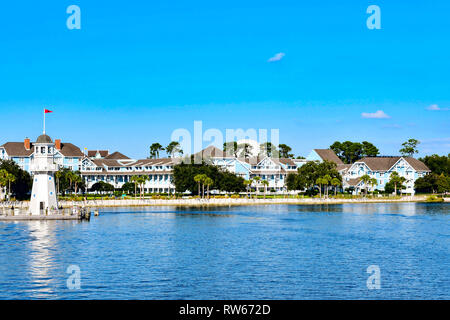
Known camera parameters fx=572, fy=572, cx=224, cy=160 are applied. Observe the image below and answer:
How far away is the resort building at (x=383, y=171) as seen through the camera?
155 m

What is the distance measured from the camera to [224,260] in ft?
141

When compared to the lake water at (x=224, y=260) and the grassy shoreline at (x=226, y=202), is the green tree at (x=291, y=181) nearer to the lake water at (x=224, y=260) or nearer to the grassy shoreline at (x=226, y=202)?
the grassy shoreline at (x=226, y=202)

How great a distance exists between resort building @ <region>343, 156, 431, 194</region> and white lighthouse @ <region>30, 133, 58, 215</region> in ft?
328

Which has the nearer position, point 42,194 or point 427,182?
point 42,194

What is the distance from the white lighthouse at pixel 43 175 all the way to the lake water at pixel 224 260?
3.33 metres

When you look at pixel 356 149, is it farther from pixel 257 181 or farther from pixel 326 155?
pixel 257 181

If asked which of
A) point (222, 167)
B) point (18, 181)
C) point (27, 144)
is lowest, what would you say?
point (18, 181)

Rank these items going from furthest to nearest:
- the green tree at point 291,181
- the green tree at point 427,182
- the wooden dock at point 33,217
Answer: the green tree at point 427,182 < the green tree at point 291,181 < the wooden dock at point 33,217

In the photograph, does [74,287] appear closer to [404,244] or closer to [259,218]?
[404,244]

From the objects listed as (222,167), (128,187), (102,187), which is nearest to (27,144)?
(102,187)

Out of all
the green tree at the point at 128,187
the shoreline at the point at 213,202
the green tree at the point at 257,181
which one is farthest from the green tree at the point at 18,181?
the green tree at the point at 257,181

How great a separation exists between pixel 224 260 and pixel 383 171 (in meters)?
122

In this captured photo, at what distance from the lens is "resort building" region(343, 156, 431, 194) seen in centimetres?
15500
